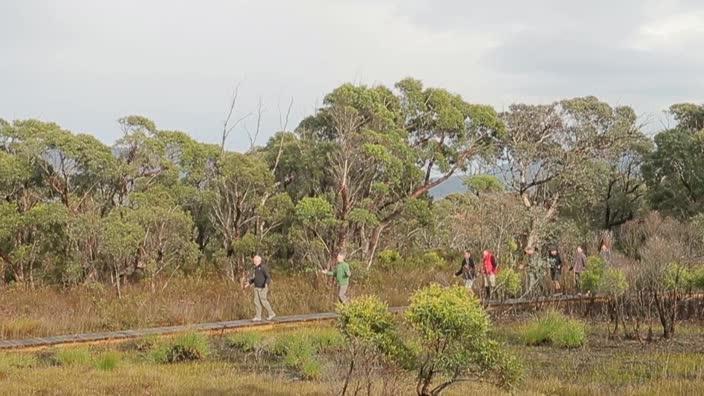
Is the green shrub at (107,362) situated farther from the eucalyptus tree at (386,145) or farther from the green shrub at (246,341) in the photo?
the eucalyptus tree at (386,145)

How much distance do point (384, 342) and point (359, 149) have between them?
1475 centimetres

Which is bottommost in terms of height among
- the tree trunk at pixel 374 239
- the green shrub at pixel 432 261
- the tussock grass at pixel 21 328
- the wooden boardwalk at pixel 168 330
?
the wooden boardwalk at pixel 168 330

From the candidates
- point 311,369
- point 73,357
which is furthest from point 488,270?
point 73,357

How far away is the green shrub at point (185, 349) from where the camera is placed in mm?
11812

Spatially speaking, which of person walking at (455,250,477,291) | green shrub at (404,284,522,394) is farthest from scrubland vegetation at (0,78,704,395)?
person walking at (455,250,477,291)

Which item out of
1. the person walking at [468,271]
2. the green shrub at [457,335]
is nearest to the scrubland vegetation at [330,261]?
the green shrub at [457,335]

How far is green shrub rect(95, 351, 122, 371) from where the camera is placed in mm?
10750

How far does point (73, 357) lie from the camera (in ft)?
36.9

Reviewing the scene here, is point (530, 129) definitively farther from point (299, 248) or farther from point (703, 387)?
point (703, 387)

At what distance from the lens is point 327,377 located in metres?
9.28

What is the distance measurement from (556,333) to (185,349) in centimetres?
629

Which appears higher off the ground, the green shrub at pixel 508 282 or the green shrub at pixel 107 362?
the green shrub at pixel 508 282

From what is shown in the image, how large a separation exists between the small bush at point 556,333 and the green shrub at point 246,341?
472cm

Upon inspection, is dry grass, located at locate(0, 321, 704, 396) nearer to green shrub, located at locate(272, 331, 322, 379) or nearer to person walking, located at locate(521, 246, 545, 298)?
green shrub, located at locate(272, 331, 322, 379)
